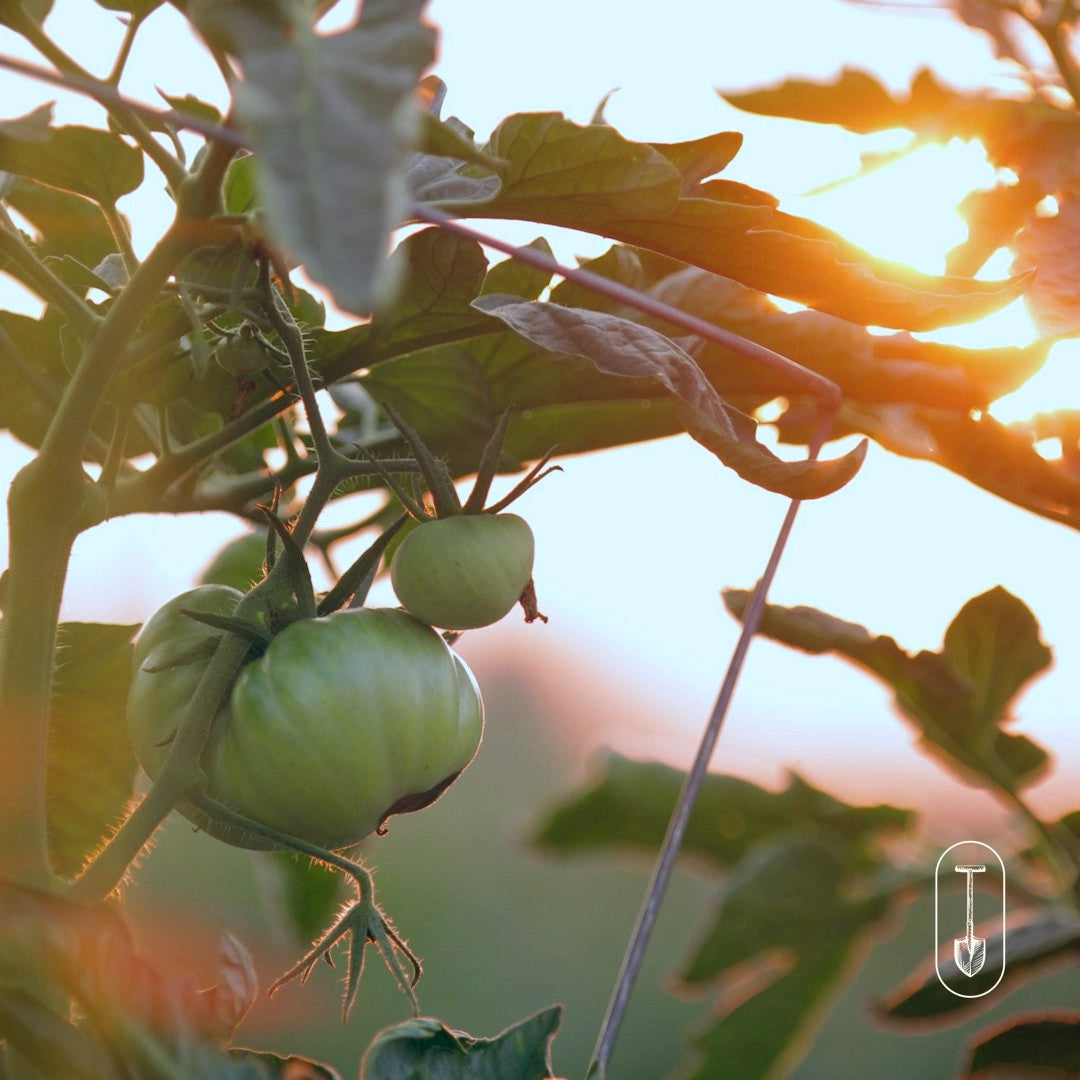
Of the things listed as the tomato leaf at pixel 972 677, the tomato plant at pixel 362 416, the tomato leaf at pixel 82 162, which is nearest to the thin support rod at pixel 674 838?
the tomato plant at pixel 362 416

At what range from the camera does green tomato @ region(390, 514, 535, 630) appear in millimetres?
323

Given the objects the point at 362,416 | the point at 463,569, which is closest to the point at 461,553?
the point at 463,569

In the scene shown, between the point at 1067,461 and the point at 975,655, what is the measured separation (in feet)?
0.30

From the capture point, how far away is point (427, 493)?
1.38ft

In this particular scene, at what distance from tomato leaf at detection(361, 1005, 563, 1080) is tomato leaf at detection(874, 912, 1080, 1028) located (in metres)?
0.26

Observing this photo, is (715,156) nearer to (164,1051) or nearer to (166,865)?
(164,1051)

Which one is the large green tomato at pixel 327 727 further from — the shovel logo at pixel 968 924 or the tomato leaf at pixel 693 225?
the shovel logo at pixel 968 924

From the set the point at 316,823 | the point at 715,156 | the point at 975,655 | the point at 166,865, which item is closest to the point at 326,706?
Result: the point at 316,823

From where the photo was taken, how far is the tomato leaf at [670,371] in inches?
11.4

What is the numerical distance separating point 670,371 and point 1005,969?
0.33 metres

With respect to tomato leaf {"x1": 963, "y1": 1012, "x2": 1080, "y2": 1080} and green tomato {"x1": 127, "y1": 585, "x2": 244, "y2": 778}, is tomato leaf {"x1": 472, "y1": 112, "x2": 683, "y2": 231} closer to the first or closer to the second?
green tomato {"x1": 127, "y1": 585, "x2": 244, "y2": 778}

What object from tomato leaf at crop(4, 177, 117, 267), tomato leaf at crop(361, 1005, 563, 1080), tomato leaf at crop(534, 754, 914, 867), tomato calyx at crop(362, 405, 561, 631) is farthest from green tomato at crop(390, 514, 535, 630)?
tomato leaf at crop(534, 754, 914, 867)

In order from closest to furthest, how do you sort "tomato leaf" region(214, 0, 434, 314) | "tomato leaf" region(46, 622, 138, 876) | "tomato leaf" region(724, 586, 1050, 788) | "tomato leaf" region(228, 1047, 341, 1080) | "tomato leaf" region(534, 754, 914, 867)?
"tomato leaf" region(214, 0, 434, 314), "tomato leaf" region(228, 1047, 341, 1080), "tomato leaf" region(46, 622, 138, 876), "tomato leaf" region(724, 586, 1050, 788), "tomato leaf" region(534, 754, 914, 867)

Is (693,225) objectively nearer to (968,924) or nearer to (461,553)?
(461,553)
